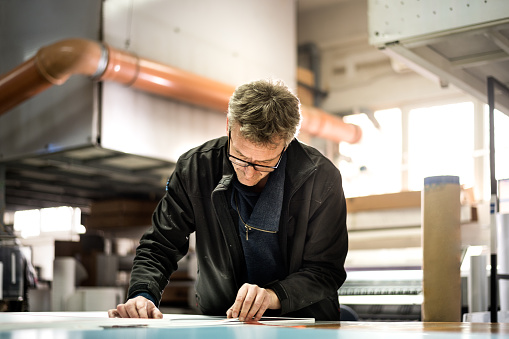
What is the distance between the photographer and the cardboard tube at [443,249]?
2.27 meters

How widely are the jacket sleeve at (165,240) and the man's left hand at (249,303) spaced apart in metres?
0.29

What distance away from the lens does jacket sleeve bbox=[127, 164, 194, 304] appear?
5.75ft

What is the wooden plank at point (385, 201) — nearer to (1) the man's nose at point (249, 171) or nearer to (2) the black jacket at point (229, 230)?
(2) the black jacket at point (229, 230)

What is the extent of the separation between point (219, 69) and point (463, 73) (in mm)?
3821

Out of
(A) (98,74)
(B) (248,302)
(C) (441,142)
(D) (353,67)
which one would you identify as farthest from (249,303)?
(D) (353,67)

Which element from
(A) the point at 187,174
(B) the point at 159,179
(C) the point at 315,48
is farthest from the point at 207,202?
(C) the point at 315,48

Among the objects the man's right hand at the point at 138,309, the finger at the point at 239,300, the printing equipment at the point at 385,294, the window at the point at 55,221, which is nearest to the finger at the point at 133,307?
the man's right hand at the point at 138,309

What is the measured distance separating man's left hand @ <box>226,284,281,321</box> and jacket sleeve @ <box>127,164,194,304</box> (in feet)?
0.94

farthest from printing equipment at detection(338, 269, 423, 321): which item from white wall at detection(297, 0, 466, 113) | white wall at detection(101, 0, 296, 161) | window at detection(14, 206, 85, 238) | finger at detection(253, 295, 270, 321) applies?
window at detection(14, 206, 85, 238)

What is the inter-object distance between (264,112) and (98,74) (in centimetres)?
347

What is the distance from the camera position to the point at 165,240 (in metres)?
1.84

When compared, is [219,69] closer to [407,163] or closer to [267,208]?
[407,163]

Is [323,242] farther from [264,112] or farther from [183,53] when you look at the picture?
[183,53]

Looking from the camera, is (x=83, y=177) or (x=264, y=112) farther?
(x=83, y=177)
